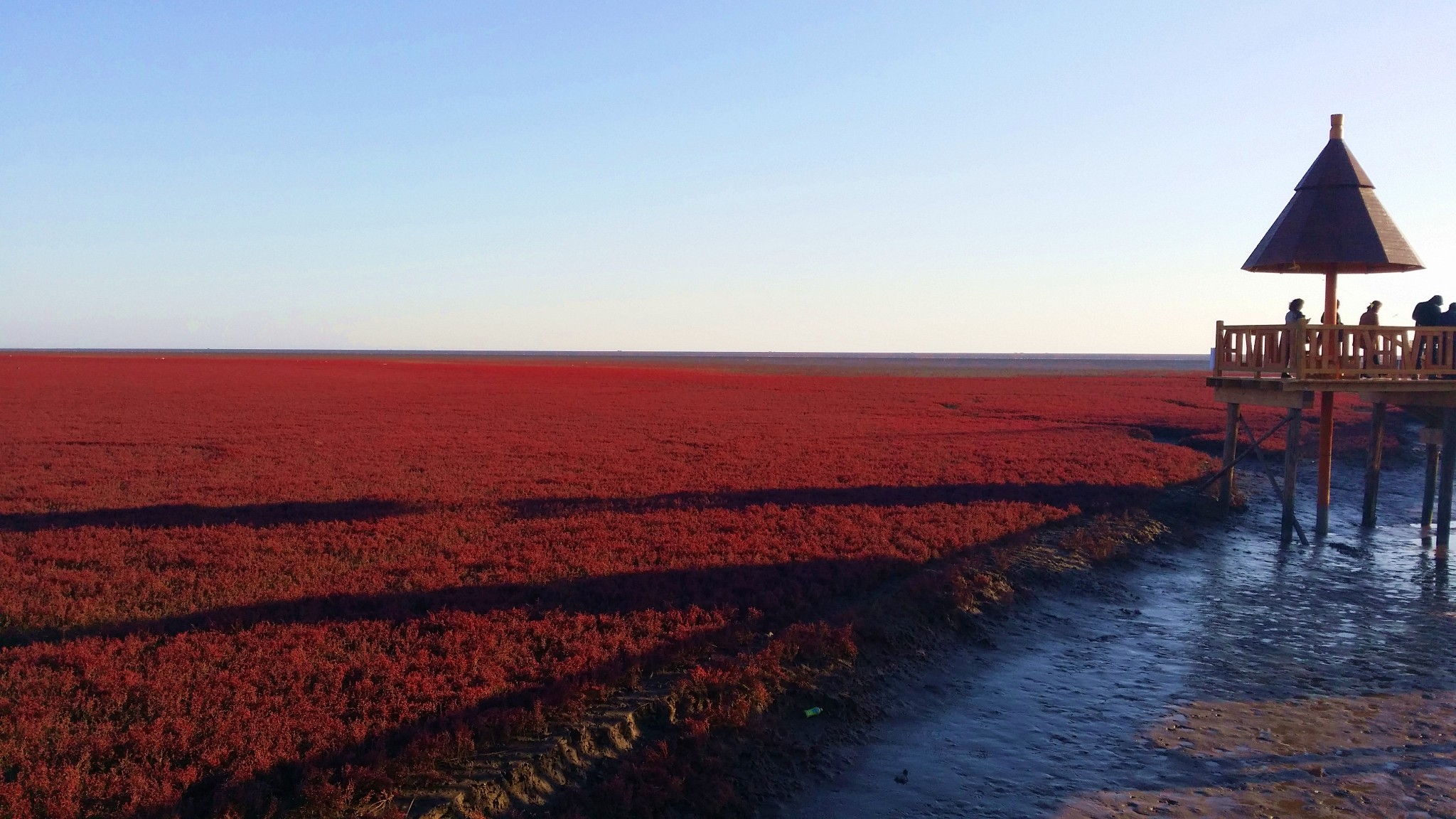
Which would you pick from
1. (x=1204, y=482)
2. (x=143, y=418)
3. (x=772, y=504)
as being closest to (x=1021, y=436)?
(x=1204, y=482)

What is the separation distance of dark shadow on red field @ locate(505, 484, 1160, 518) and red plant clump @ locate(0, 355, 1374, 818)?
12 centimetres

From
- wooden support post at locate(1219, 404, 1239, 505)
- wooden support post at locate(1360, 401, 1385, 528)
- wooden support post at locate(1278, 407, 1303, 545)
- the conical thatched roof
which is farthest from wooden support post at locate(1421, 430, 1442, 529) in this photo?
the conical thatched roof

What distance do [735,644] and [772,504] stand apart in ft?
26.8

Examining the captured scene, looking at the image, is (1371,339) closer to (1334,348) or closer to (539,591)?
(1334,348)

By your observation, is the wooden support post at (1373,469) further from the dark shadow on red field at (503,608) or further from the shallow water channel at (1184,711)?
the dark shadow on red field at (503,608)

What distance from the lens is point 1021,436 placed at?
107 ft

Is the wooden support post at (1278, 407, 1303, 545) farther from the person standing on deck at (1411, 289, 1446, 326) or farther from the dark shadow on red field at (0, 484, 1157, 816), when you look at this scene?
the dark shadow on red field at (0, 484, 1157, 816)

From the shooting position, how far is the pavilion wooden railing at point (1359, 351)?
16797mm

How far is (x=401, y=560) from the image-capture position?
13.7 metres

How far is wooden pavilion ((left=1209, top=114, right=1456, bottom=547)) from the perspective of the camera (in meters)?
17.0

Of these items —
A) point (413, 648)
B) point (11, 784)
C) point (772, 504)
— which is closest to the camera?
point (11, 784)

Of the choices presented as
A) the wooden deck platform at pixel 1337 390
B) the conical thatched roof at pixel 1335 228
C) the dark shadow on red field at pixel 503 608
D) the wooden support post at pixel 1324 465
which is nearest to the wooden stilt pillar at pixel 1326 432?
the wooden support post at pixel 1324 465

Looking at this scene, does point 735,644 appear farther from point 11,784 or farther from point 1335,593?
point 1335,593

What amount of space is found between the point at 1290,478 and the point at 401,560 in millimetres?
16608
